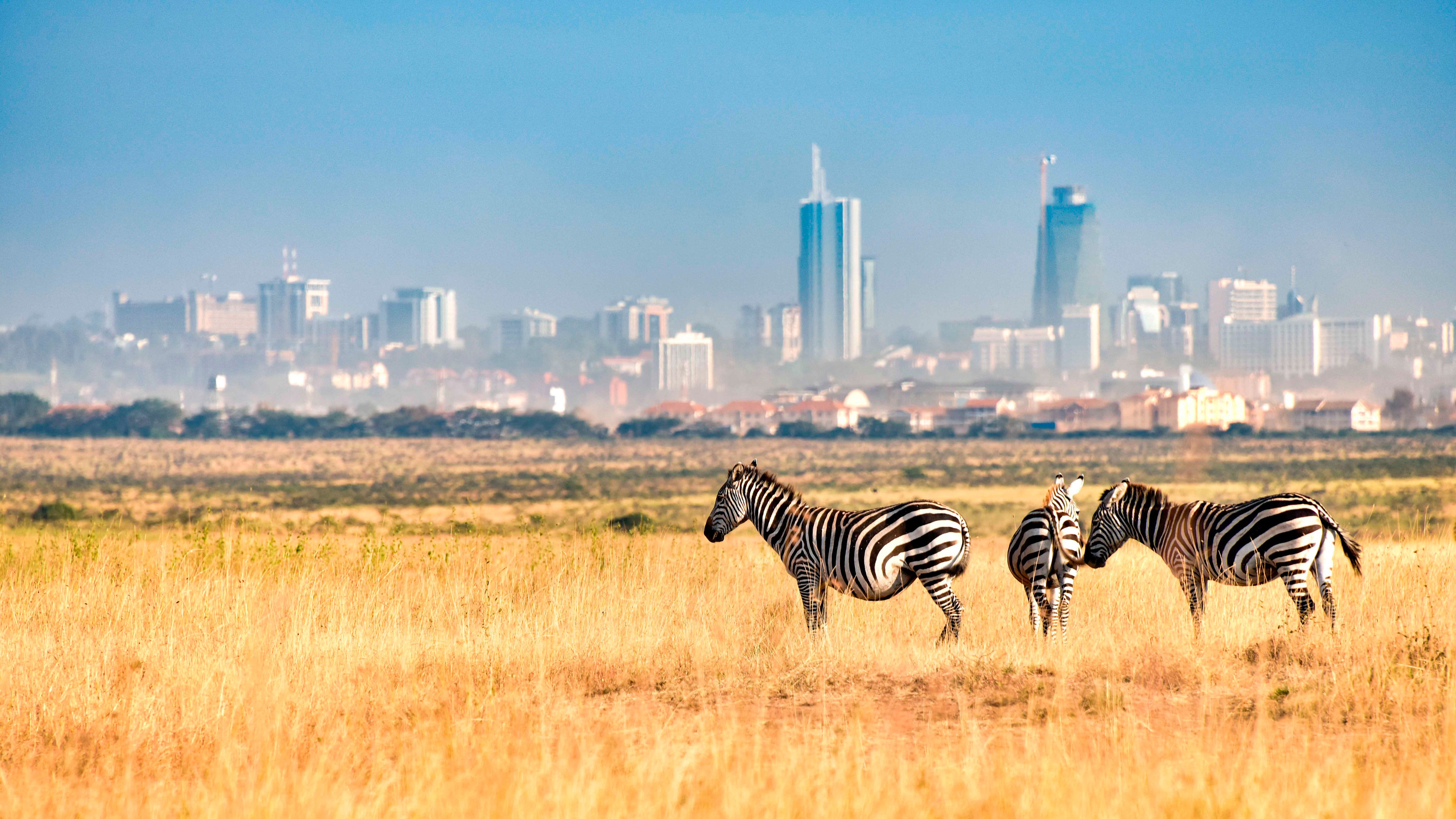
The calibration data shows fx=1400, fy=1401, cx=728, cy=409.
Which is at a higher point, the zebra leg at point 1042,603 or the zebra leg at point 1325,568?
the zebra leg at point 1325,568

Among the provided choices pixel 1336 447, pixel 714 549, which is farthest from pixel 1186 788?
pixel 1336 447

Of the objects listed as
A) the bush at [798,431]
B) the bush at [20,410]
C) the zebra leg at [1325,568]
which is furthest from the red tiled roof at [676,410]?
the zebra leg at [1325,568]

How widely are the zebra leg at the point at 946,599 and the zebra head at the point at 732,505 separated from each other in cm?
190

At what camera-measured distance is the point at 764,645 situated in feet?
36.9

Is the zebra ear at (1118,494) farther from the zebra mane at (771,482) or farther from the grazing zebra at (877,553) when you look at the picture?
the zebra mane at (771,482)

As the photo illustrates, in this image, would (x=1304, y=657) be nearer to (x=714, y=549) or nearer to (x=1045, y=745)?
(x=1045, y=745)

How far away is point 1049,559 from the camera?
11.4 meters

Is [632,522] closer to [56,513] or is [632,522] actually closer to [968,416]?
[56,513]

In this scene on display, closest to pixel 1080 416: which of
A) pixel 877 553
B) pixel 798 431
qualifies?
pixel 798 431

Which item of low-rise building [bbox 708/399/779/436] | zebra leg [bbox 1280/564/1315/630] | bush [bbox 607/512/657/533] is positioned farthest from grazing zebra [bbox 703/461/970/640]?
low-rise building [bbox 708/399/779/436]

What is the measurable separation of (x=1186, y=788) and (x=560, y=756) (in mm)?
3273

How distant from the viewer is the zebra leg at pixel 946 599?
11.3 metres

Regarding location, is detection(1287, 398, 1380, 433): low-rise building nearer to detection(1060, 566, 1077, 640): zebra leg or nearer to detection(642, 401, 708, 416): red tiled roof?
detection(642, 401, 708, 416): red tiled roof

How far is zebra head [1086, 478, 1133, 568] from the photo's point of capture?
12.3 m
